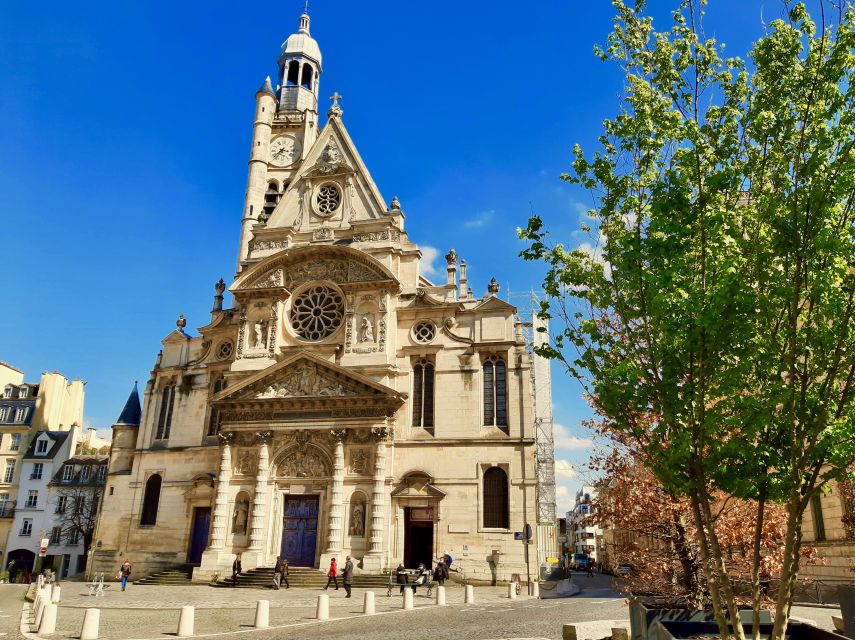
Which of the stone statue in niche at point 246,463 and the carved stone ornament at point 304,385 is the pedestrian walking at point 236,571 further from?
the carved stone ornament at point 304,385

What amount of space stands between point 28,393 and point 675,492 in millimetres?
55434

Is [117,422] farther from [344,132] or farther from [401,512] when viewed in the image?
[344,132]

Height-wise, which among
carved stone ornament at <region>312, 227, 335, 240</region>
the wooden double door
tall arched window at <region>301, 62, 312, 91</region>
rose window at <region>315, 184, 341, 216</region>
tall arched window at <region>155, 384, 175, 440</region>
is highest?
tall arched window at <region>301, 62, 312, 91</region>

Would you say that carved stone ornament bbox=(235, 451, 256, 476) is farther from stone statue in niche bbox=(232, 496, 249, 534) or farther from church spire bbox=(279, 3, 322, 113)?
church spire bbox=(279, 3, 322, 113)

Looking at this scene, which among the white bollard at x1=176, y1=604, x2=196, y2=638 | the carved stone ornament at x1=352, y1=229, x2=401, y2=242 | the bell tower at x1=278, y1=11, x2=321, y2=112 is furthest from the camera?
the bell tower at x1=278, y1=11, x2=321, y2=112

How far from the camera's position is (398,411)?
2889 centimetres

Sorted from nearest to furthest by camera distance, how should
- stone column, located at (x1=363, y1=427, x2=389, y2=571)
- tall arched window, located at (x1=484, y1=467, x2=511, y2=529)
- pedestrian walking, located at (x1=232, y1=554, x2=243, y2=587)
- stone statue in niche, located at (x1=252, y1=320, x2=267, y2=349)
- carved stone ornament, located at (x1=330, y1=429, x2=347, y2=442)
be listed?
pedestrian walking, located at (x1=232, y1=554, x2=243, y2=587) → stone column, located at (x1=363, y1=427, x2=389, y2=571) → tall arched window, located at (x1=484, y1=467, x2=511, y2=529) → carved stone ornament, located at (x1=330, y1=429, x2=347, y2=442) → stone statue in niche, located at (x1=252, y1=320, x2=267, y2=349)

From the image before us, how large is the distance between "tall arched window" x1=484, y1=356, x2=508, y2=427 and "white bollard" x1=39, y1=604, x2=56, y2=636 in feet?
59.9

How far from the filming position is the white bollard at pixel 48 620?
13008 mm

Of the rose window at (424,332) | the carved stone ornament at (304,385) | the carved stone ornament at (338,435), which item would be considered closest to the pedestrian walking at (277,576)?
the carved stone ornament at (338,435)

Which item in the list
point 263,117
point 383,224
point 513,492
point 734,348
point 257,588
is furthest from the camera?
point 263,117

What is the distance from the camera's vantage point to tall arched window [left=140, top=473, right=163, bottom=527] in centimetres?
3136

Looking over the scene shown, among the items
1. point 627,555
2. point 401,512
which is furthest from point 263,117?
point 627,555

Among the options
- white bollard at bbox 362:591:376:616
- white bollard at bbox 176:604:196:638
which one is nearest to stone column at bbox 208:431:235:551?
white bollard at bbox 362:591:376:616
